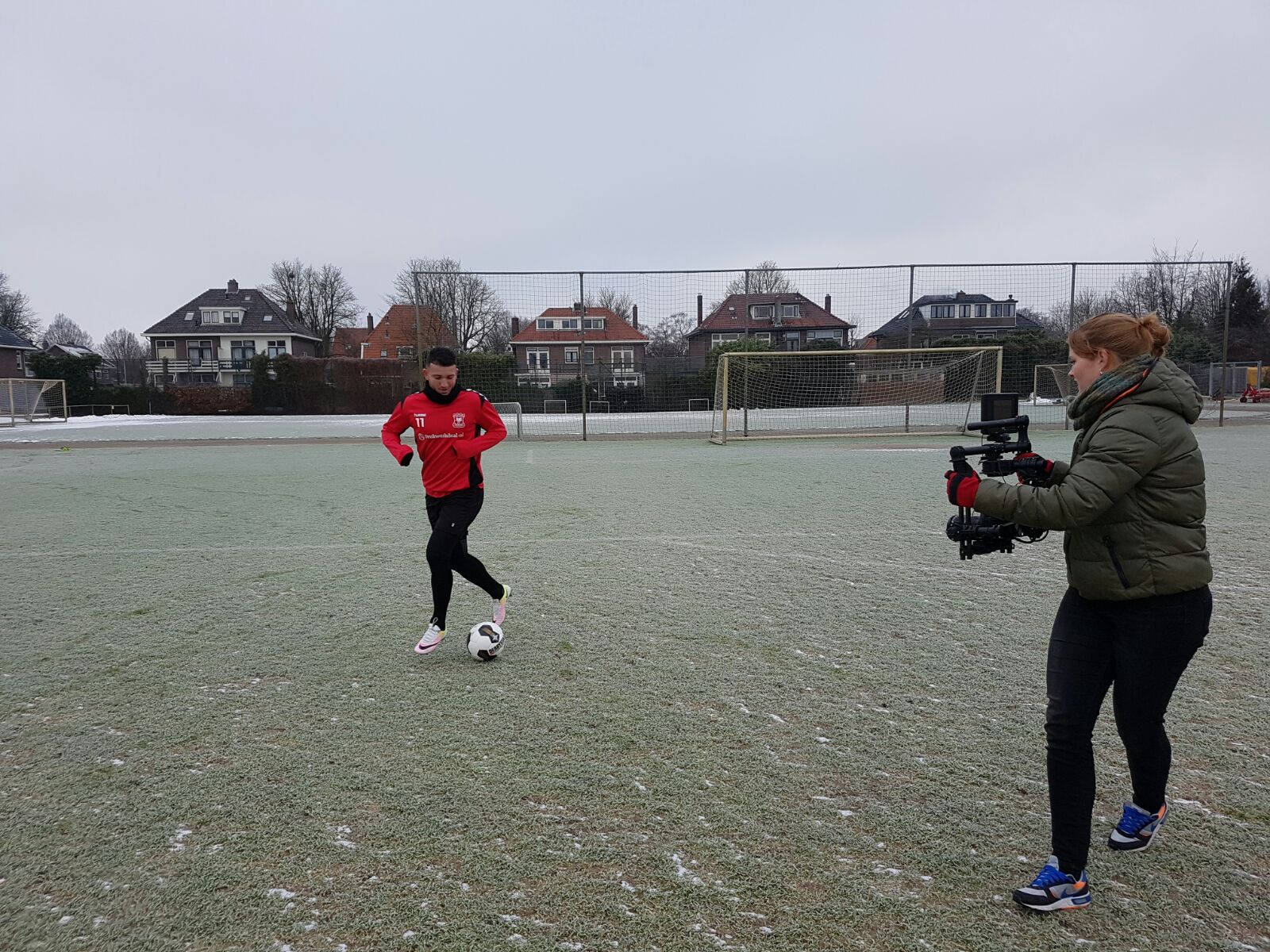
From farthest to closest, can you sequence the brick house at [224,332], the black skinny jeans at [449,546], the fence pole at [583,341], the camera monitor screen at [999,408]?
1. the brick house at [224,332]
2. the fence pole at [583,341]
3. the black skinny jeans at [449,546]
4. the camera monitor screen at [999,408]

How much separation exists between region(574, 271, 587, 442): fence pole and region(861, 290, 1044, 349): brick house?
25.1 ft

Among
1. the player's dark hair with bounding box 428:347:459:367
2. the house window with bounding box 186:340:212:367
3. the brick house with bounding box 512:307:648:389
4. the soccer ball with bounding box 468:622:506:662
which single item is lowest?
the soccer ball with bounding box 468:622:506:662

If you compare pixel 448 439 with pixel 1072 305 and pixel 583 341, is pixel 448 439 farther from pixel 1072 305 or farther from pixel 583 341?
pixel 1072 305

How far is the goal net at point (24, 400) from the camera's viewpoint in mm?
31578

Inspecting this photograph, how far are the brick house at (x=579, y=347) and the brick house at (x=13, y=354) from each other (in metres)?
47.4

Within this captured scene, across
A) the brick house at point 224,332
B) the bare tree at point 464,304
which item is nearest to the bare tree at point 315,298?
the brick house at point 224,332

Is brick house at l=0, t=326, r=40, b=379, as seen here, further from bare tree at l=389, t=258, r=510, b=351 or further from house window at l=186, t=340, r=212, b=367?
bare tree at l=389, t=258, r=510, b=351

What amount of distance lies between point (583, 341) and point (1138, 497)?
19487 mm

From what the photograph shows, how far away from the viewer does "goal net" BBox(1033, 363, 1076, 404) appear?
21281 mm

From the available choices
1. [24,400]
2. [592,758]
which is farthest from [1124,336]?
[24,400]

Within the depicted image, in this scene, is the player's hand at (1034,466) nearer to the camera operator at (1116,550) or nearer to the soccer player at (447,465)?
the camera operator at (1116,550)

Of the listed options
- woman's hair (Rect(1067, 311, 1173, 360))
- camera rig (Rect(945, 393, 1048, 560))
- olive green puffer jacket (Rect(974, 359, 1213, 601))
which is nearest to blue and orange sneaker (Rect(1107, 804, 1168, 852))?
olive green puffer jacket (Rect(974, 359, 1213, 601))

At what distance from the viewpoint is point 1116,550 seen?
2.39m

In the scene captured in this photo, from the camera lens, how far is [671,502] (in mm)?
10367
